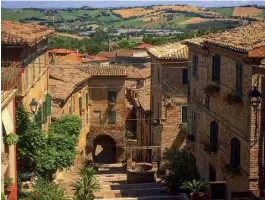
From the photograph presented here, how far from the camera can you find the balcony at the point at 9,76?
20.0 m

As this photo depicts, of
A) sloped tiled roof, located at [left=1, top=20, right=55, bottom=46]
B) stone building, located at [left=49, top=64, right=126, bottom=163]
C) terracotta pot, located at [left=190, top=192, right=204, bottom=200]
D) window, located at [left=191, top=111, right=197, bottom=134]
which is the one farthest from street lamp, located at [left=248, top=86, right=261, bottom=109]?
stone building, located at [left=49, top=64, right=126, bottom=163]

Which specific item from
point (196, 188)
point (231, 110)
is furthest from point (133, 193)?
point (231, 110)

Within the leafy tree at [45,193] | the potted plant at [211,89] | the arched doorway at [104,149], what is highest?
the potted plant at [211,89]

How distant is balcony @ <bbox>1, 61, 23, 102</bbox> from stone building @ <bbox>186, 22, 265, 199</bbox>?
327 inches

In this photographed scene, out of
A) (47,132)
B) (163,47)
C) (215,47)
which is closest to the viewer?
(215,47)

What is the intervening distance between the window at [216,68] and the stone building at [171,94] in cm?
923

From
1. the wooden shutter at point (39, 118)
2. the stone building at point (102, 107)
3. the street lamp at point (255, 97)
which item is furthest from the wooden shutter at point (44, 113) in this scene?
the stone building at point (102, 107)

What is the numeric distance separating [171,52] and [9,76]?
1630cm

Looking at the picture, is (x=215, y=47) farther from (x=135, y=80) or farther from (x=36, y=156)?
(x=135, y=80)

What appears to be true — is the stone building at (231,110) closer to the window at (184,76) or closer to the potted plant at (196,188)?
the potted plant at (196,188)

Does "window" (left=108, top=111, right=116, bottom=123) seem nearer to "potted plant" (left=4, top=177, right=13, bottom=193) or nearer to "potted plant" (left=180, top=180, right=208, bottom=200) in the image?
"potted plant" (left=180, top=180, right=208, bottom=200)

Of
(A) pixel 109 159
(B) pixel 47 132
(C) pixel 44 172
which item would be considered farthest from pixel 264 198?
(A) pixel 109 159

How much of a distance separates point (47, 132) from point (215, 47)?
34.2 ft

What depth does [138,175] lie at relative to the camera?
32.9 metres
